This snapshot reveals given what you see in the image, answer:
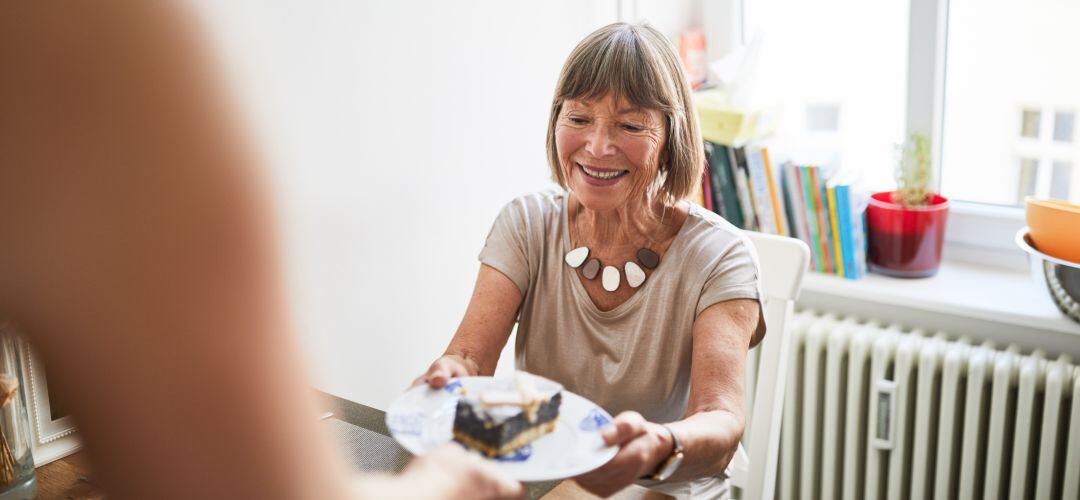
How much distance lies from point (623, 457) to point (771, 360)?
26.7 inches

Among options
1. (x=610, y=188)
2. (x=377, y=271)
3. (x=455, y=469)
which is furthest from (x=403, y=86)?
(x=455, y=469)

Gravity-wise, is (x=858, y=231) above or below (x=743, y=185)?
below

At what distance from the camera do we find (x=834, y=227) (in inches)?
89.6

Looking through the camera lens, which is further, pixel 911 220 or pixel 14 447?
pixel 911 220

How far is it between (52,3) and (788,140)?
95.2 inches

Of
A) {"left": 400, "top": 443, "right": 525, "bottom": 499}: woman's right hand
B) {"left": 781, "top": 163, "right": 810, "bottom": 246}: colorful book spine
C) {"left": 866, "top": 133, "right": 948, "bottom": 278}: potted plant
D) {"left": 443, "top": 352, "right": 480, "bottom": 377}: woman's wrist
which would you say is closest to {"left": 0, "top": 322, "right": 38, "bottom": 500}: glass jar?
{"left": 443, "top": 352, "right": 480, "bottom": 377}: woman's wrist

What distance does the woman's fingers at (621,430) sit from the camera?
110 cm

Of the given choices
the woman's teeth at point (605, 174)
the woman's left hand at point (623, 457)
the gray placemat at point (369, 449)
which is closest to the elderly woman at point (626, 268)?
the woman's teeth at point (605, 174)

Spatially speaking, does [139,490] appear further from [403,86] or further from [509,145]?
[509,145]

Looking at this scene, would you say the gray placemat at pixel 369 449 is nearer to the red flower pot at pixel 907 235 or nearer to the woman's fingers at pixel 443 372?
the woman's fingers at pixel 443 372

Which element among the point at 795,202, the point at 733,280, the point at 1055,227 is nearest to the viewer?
the point at 733,280

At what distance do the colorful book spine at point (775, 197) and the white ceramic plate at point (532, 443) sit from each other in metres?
1.28

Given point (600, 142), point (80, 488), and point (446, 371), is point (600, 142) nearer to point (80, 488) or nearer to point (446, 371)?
point (446, 371)

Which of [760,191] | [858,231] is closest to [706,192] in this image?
[760,191]
